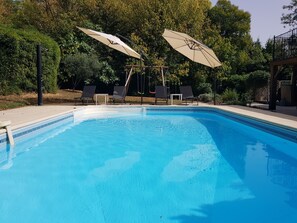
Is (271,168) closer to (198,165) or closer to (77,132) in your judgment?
(198,165)

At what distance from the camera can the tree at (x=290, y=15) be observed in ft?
87.1

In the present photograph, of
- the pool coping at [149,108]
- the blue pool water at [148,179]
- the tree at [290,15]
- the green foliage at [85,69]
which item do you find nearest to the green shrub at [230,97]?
the pool coping at [149,108]

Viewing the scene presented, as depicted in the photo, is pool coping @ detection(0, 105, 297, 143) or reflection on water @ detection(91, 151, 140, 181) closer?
reflection on water @ detection(91, 151, 140, 181)

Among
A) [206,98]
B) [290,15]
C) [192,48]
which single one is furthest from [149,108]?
[290,15]

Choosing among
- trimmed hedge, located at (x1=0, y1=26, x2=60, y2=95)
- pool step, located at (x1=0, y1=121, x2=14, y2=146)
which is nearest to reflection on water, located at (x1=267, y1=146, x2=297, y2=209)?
pool step, located at (x1=0, y1=121, x2=14, y2=146)

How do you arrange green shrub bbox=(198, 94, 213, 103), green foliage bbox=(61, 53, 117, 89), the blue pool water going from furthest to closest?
green shrub bbox=(198, 94, 213, 103), green foliage bbox=(61, 53, 117, 89), the blue pool water

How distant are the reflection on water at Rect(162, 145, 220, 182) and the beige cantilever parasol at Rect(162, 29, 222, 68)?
7398 mm

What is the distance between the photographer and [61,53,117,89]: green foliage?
17656 mm

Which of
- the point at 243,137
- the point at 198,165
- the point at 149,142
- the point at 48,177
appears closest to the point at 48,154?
the point at 48,177

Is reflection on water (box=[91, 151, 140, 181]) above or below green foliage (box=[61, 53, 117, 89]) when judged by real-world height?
below

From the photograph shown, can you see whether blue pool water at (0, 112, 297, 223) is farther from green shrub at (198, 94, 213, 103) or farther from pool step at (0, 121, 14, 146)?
green shrub at (198, 94, 213, 103)

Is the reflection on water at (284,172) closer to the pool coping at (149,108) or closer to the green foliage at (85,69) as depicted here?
the pool coping at (149,108)

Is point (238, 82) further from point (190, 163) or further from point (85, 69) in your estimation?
point (190, 163)

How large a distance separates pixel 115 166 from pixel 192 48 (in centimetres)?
977
